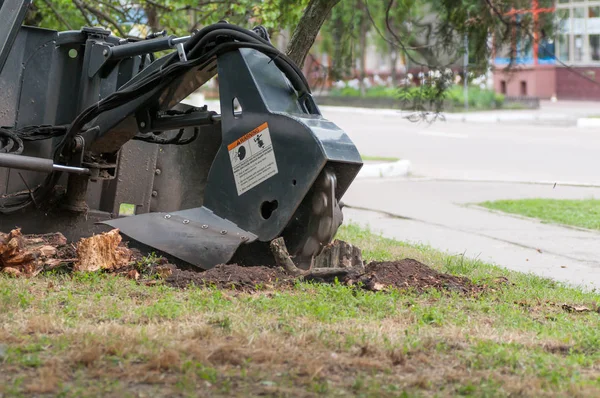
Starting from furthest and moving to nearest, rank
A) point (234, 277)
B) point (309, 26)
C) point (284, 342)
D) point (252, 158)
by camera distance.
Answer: point (309, 26), point (234, 277), point (252, 158), point (284, 342)

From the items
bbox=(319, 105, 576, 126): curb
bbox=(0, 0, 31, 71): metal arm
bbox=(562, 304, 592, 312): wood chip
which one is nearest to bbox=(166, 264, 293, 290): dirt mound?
bbox=(562, 304, 592, 312): wood chip

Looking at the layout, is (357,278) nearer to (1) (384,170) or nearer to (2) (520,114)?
(1) (384,170)

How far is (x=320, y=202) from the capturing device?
208 inches

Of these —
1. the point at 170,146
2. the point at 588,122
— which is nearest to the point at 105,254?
the point at 170,146

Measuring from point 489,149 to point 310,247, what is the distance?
15468 millimetres

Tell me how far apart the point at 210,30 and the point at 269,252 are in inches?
48.2

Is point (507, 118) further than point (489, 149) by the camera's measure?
Yes

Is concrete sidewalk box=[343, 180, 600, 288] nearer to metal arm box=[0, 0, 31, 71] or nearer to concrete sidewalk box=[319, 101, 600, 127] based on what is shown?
metal arm box=[0, 0, 31, 71]

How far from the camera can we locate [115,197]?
286 inches

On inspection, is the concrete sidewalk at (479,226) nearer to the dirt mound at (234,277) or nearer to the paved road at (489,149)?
the paved road at (489,149)

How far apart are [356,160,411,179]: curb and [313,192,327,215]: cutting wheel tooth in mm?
10787

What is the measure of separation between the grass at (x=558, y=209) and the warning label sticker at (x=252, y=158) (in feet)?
19.4

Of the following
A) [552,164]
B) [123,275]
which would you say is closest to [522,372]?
[123,275]

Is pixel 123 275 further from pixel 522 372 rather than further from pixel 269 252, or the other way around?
pixel 522 372
